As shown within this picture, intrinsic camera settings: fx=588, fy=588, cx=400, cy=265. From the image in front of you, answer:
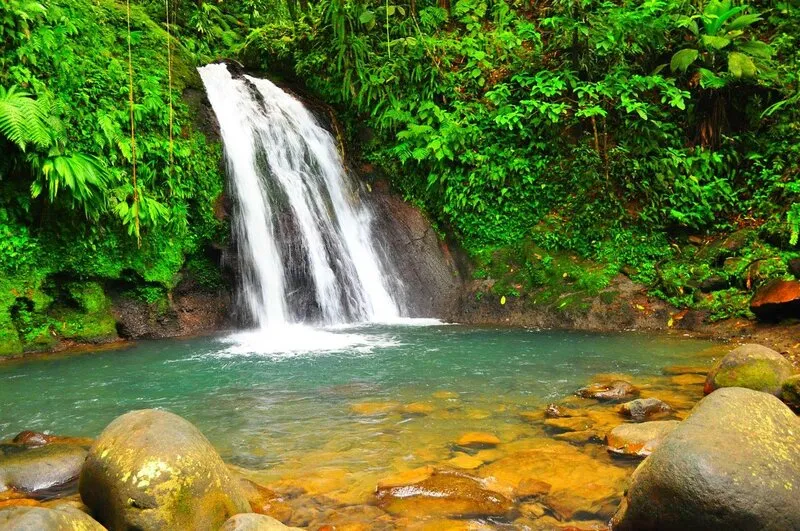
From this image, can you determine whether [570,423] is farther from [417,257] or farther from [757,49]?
[757,49]

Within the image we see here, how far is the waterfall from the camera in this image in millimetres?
10273

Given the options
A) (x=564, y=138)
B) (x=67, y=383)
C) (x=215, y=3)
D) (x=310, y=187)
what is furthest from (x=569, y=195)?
(x=215, y=3)

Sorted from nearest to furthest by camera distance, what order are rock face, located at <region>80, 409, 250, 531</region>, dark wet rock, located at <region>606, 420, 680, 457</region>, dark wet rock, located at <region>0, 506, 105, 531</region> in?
dark wet rock, located at <region>0, 506, 105, 531</region> → rock face, located at <region>80, 409, 250, 531</region> → dark wet rock, located at <region>606, 420, 680, 457</region>

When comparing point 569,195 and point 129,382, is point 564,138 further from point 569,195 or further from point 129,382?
point 129,382

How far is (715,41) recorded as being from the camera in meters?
10.0

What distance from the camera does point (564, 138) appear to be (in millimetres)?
11008

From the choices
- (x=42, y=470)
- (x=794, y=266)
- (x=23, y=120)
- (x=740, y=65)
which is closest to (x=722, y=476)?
(x=42, y=470)

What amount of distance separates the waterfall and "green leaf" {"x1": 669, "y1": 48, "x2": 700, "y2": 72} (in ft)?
20.5

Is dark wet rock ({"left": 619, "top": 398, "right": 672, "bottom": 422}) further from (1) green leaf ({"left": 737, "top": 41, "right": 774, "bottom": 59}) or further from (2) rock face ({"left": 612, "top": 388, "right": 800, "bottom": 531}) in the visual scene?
(1) green leaf ({"left": 737, "top": 41, "right": 774, "bottom": 59})

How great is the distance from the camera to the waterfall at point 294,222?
10.3 meters

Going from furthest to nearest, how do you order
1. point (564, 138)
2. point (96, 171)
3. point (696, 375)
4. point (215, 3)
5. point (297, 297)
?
point (215, 3)
point (564, 138)
point (297, 297)
point (96, 171)
point (696, 375)

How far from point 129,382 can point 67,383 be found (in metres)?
0.68

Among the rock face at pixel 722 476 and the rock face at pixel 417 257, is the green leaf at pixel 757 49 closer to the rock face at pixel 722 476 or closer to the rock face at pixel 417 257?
the rock face at pixel 417 257

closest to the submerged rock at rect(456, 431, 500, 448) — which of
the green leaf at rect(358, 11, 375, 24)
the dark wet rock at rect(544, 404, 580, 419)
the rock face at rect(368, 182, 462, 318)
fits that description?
the dark wet rock at rect(544, 404, 580, 419)
